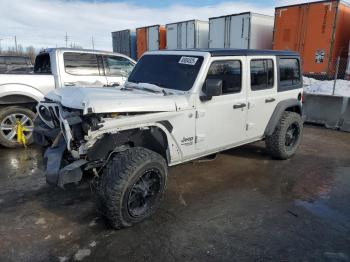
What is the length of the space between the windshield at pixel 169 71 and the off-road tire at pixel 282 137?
6.97ft

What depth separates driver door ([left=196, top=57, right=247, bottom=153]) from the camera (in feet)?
13.5

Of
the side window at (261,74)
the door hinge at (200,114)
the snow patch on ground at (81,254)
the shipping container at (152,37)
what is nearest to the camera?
the snow patch on ground at (81,254)

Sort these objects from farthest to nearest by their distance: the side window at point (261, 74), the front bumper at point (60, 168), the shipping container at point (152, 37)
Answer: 1. the shipping container at point (152, 37)
2. the side window at point (261, 74)
3. the front bumper at point (60, 168)

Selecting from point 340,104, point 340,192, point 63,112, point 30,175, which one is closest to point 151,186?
point 63,112

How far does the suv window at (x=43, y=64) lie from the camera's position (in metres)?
6.82

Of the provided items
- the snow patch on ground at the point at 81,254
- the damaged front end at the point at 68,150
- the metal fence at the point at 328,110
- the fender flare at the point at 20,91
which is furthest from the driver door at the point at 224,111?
the metal fence at the point at 328,110

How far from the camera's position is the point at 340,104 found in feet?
27.1

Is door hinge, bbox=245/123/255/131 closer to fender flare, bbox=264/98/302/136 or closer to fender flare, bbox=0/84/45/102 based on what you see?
fender flare, bbox=264/98/302/136

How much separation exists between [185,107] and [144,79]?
1088mm

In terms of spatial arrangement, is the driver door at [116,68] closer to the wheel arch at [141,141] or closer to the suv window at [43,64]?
the suv window at [43,64]

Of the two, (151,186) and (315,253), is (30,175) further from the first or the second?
(315,253)

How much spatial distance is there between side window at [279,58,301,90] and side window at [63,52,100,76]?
13.1ft

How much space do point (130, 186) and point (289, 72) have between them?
12.6 ft

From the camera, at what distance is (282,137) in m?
Result: 5.38
